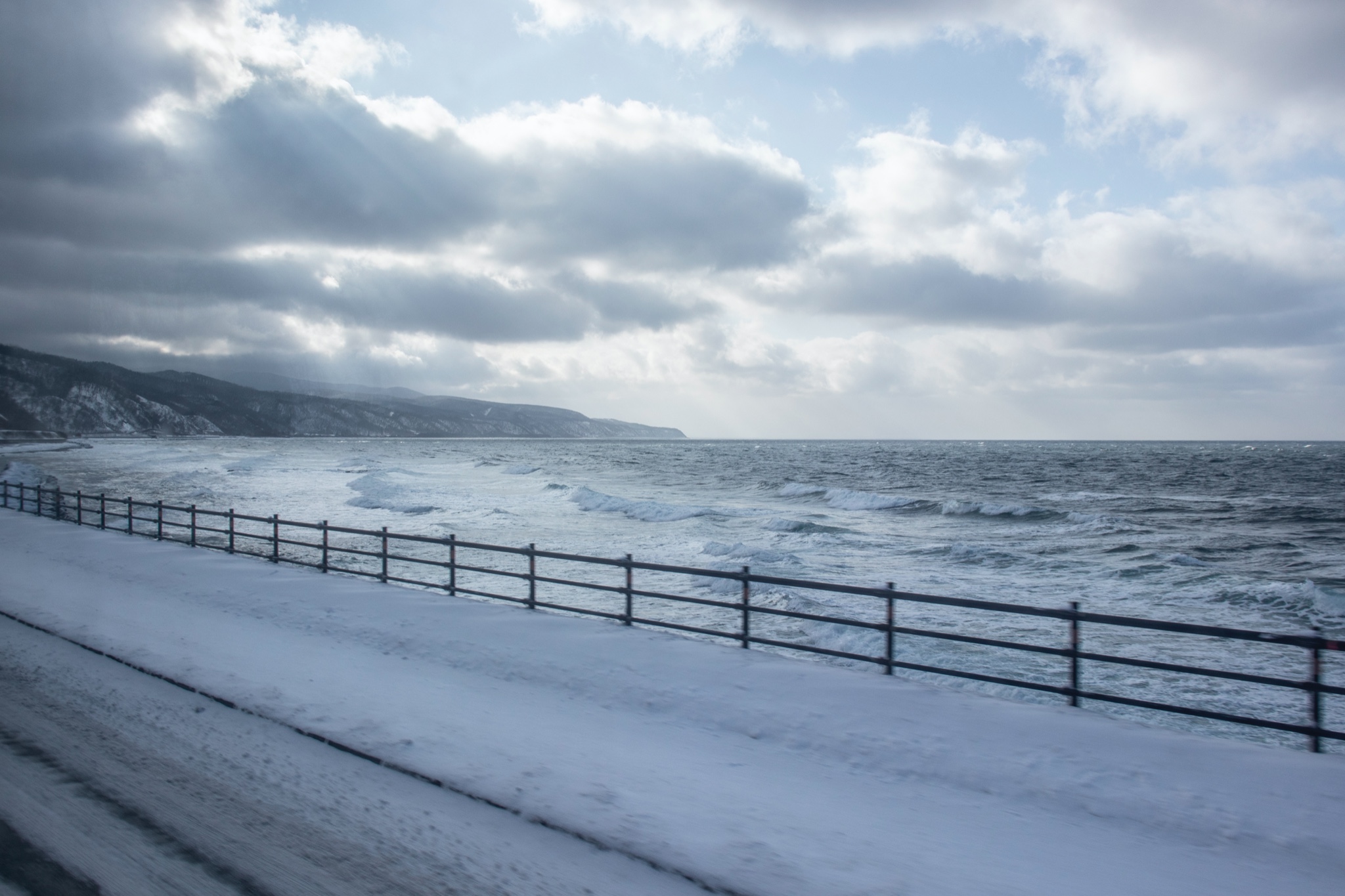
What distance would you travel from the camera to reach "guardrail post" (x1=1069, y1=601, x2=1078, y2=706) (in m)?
7.27

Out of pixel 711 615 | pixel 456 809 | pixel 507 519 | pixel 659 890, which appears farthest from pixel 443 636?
pixel 507 519

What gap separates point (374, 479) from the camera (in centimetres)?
5625

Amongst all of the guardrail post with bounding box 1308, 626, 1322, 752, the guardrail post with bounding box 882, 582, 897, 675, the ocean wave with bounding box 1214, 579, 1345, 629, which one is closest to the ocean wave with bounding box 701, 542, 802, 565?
the ocean wave with bounding box 1214, 579, 1345, 629

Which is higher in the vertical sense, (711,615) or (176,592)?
(176,592)

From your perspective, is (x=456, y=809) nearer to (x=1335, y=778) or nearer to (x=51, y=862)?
(x=51, y=862)

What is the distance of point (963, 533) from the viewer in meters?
33.2

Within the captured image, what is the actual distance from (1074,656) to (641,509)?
3384 centimetres

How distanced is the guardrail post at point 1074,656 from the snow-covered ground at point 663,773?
22 cm

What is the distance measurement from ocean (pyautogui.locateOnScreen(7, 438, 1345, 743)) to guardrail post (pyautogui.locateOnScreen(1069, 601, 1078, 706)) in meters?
4.91

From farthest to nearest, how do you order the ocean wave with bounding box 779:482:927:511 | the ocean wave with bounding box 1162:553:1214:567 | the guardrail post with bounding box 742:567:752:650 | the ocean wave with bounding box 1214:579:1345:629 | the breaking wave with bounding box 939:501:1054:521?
the ocean wave with bounding box 779:482:927:511 → the breaking wave with bounding box 939:501:1054:521 → the ocean wave with bounding box 1162:553:1214:567 → the ocean wave with bounding box 1214:579:1345:629 → the guardrail post with bounding box 742:567:752:650

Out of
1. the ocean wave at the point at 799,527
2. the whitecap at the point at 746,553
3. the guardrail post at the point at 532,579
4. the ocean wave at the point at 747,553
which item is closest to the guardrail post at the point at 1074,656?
the guardrail post at the point at 532,579

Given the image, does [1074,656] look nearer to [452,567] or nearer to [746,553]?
[452,567]

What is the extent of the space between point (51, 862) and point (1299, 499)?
70.4 m

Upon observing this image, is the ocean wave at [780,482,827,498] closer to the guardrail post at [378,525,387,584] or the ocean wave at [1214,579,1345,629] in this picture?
the ocean wave at [1214,579,1345,629]
